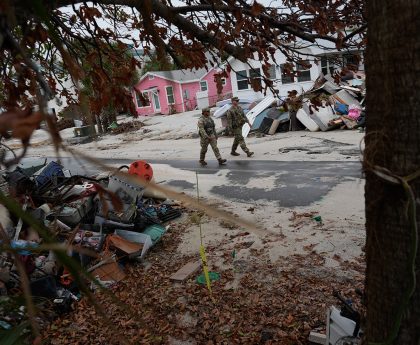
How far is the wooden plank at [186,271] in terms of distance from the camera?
17.6ft

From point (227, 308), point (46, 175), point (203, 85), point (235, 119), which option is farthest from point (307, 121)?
point (203, 85)

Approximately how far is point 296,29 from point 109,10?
2410 millimetres

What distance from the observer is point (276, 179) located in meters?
10.2

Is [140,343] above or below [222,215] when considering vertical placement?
below

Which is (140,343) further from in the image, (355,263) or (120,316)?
(355,263)

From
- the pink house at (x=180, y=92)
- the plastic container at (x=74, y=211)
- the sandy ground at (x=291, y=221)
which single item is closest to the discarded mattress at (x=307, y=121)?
the sandy ground at (x=291, y=221)

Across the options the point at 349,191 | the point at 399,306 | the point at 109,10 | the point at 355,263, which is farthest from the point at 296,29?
the point at 349,191

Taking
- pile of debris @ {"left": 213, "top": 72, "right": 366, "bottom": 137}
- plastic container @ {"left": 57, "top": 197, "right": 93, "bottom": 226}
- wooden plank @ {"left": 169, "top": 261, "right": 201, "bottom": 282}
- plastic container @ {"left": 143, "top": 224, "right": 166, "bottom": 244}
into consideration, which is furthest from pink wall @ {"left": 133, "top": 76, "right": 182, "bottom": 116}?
wooden plank @ {"left": 169, "top": 261, "right": 201, "bottom": 282}

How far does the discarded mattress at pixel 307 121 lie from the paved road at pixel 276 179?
237 inches

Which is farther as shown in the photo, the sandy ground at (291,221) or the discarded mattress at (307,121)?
the discarded mattress at (307,121)

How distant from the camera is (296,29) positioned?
13.6ft

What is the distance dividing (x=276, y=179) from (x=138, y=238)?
494 centimetres

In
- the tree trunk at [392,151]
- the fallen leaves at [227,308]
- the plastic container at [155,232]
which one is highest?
the tree trunk at [392,151]

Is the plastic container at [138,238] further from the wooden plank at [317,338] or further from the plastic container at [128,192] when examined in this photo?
the wooden plank at [317,338]
